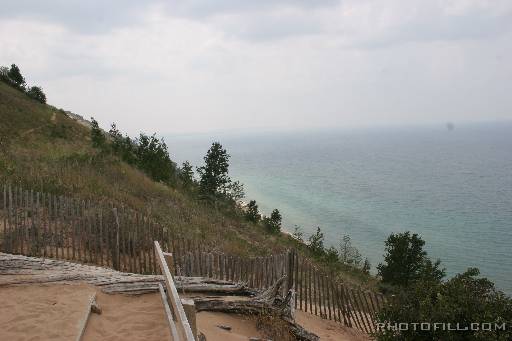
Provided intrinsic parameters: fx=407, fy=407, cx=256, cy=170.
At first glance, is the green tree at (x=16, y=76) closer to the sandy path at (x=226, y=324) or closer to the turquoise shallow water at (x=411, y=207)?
the turquoise shallow water at (x=411, y=207)

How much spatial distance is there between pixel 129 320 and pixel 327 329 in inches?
191

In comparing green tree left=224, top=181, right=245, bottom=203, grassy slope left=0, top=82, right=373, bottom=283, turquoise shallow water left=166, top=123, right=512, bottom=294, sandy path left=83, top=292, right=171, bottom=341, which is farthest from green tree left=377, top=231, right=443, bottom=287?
green tree left=224, top=181, right=245, bottom=203

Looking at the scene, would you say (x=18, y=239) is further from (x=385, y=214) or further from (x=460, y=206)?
(x=460, y=206)

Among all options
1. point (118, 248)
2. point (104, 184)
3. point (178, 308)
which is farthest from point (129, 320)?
point (104, 184)

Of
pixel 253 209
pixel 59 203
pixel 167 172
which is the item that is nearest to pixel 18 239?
pixel 59 203

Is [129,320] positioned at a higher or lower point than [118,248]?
lower

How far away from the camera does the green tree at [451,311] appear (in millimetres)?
5609

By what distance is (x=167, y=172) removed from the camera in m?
27.3

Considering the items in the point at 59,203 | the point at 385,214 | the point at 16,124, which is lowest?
the point at 385,214

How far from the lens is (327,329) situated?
Result: 943cm

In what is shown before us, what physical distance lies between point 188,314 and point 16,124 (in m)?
28.2

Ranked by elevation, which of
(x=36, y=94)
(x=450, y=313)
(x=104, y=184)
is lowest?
Result: (x=450, y=313)

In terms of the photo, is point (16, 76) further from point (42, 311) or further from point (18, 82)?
point (42, 311)

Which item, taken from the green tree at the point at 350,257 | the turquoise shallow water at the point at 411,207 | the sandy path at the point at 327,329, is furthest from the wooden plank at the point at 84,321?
the turquoise shallow water at the point at 411,207
